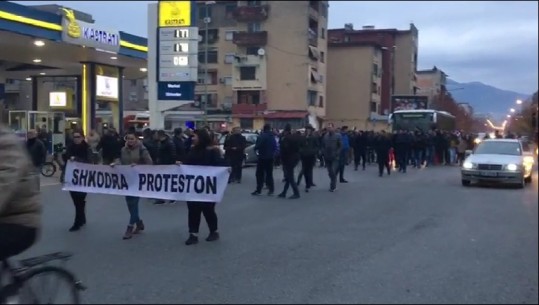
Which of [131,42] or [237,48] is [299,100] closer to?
[237,48]

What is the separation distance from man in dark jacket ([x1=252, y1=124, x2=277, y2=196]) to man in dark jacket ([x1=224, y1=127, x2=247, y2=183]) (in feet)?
9.43

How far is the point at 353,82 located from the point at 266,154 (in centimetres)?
5604

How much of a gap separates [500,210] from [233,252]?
651cm

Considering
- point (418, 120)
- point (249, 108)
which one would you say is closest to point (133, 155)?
point (418, 120)

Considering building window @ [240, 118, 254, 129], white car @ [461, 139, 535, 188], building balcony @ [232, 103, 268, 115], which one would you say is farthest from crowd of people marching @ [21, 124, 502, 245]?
building window @ [240, 118, 254, 129]

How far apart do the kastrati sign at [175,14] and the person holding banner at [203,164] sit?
1933 centimetres

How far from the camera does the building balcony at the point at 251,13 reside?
60.9m

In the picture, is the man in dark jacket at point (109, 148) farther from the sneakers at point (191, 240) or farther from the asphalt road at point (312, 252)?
the sneakers at point (191, 240)

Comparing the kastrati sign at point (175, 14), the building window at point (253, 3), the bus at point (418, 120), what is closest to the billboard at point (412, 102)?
the bus at point (418, 120)

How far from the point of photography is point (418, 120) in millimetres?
33125

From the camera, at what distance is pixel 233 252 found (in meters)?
8.26

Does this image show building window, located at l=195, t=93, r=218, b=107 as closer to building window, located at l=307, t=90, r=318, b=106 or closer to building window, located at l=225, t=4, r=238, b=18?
building window, located at l=225, t=4, r=238, b=18

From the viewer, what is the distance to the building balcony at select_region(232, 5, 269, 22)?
6094cm

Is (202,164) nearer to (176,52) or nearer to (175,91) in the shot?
(176,52)
